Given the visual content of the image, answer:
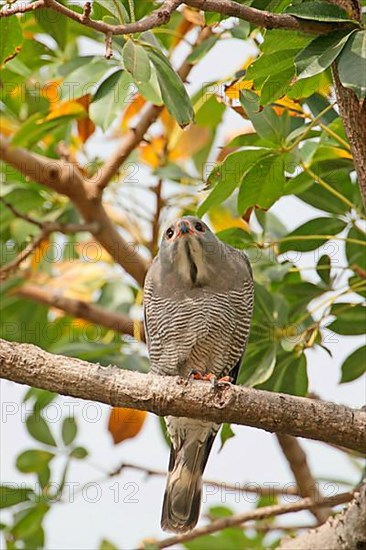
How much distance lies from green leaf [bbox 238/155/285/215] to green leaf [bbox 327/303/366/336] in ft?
2.35

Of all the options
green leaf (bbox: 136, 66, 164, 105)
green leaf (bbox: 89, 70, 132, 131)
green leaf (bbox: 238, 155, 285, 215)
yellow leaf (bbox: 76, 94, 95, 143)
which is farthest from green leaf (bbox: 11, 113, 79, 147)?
green leaf (bbox: 238, 155, 285, 215)

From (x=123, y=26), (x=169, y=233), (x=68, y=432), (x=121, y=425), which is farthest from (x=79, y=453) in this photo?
(x=123, y=26)

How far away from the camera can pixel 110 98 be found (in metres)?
3.63

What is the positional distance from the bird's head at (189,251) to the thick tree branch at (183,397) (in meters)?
1.22

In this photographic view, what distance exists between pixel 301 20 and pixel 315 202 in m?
A: 1.36

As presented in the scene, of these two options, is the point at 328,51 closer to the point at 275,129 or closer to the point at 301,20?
the point at 301,20

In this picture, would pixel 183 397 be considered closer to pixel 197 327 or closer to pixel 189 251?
pixel 197 327

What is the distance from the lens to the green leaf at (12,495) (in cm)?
443

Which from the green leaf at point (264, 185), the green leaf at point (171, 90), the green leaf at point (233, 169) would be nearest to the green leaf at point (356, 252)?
the green leaf at point (264, 185)

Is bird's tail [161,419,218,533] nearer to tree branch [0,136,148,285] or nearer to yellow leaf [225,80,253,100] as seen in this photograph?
tree branch [0,136,148,285]

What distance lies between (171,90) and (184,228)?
1.17 m

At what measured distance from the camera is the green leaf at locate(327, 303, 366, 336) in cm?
393

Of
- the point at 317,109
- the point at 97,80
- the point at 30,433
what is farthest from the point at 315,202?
the point at 30,433

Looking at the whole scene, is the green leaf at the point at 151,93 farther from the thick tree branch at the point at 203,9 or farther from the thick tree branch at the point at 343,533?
the thick tree branch at the point at 343,533
